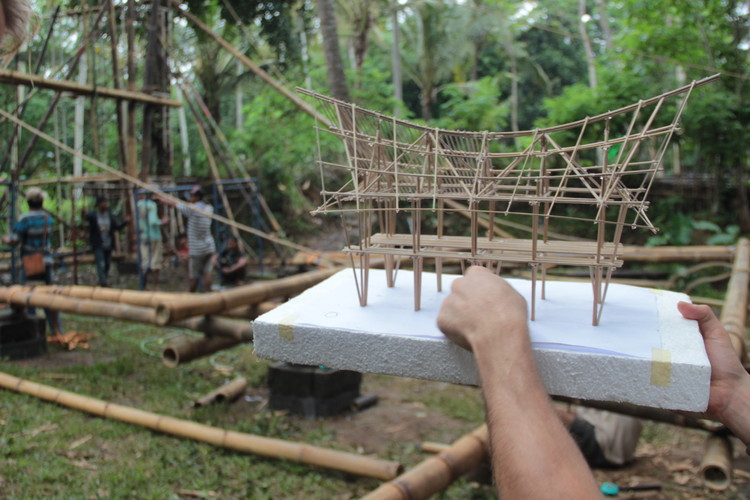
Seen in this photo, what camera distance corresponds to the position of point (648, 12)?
45.2 feet

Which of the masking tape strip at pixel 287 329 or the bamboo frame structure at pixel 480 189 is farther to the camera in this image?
the masking tape strip at pixel 287 329

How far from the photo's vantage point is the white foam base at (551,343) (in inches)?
59.4

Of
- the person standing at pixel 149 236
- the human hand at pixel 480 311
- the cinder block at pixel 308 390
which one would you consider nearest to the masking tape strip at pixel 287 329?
the human hand at pixel 480 311

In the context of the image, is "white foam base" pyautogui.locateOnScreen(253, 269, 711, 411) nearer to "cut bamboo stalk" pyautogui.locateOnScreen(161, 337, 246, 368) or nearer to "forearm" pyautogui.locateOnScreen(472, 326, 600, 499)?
"forearm" pyautogui.locateOnScreen(472, 326, 600, 499)

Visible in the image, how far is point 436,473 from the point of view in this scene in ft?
13.0

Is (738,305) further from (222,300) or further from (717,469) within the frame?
(222,300)

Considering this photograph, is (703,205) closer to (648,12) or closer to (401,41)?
(648,12)

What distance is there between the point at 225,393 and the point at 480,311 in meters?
5.33

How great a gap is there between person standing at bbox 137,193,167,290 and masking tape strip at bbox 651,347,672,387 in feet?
36.1

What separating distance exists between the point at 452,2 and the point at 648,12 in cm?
859

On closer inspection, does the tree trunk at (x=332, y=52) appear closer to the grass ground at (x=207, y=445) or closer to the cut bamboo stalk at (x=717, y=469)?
the grass ground at (x=207, y=445)

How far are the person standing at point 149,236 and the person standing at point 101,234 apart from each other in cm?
46

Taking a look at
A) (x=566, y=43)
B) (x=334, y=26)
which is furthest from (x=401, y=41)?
(x=334, y=26)

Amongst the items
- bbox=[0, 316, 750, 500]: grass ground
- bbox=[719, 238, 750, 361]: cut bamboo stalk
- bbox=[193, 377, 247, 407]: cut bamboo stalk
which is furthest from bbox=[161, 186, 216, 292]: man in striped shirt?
bbox=[719, 238, 750, 361]: cut bamboo stalk
